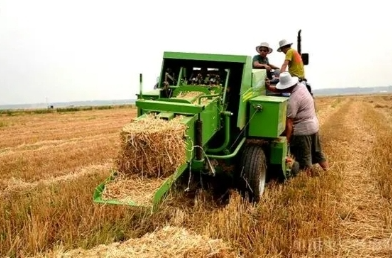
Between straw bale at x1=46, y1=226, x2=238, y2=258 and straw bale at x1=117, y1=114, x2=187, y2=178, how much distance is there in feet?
3.04

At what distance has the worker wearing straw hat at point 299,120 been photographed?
7.52m

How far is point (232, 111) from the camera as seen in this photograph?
6.61 metres

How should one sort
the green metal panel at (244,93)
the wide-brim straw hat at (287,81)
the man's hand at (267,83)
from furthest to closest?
the man's hand at (267,83) < the wide-brim straw hat at (287,81) < the green metal panel at (244,93)

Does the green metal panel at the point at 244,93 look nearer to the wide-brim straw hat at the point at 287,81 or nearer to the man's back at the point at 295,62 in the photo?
the wide-brim straw hat at the point at 287,81

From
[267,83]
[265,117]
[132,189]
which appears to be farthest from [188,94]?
[267,83]

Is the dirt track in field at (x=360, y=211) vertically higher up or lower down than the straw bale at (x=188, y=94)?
lower down

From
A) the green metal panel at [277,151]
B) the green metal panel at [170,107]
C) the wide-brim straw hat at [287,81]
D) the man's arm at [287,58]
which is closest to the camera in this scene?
the green metal panel at [170,107]

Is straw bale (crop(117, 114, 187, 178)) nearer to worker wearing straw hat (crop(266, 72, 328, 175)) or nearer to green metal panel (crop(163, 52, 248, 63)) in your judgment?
green metal panel (crop(163, 52, 248, 63))

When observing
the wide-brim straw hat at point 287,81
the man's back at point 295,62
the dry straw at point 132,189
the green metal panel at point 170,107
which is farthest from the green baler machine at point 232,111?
the man's back at point 295,62

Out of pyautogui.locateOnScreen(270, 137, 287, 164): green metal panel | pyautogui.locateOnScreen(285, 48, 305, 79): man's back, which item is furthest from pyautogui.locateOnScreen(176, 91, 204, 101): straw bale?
pyautogui.locateOnScreen(285, 48, 305, 79): man's back

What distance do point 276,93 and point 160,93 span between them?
2352 mm

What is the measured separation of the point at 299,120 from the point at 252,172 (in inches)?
76.1

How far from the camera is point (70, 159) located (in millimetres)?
10773

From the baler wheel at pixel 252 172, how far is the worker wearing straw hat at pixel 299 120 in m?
1.25
